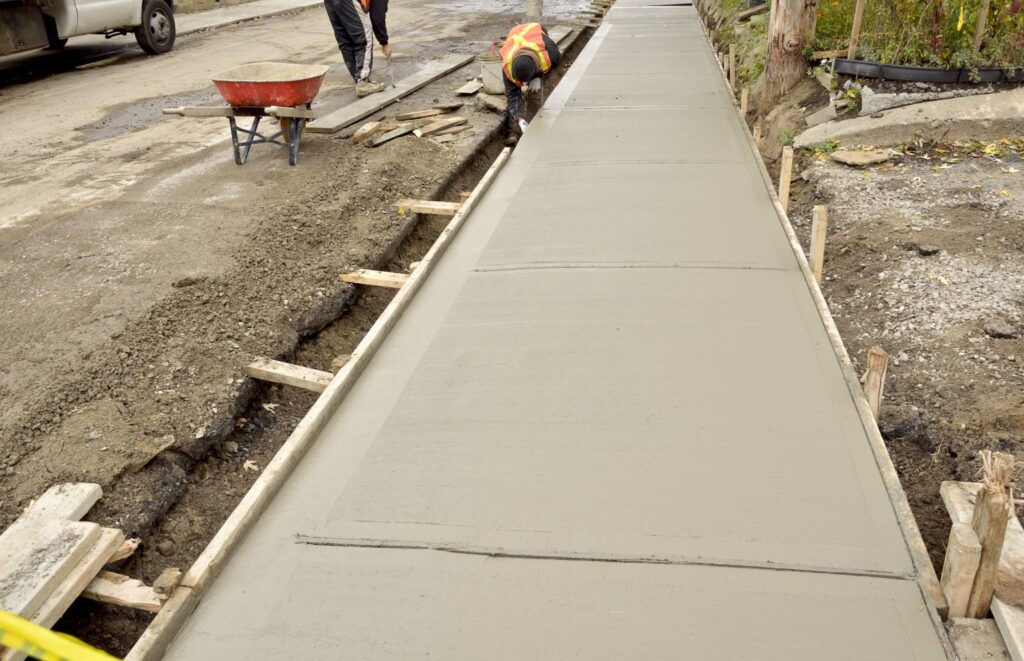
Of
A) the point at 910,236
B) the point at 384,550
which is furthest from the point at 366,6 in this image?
the point at 384,550

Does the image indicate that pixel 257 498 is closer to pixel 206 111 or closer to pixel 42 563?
pixel 42 563

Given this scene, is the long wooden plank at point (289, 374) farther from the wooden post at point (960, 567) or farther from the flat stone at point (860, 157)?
the flat stone at point (860, 157)

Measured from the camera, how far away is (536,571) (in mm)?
2375

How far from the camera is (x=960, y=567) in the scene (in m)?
2.12

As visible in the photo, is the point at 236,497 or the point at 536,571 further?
the point at 236,497

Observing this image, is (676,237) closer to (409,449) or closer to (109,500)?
(409,449)

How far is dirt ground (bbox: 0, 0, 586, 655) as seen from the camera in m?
3.17

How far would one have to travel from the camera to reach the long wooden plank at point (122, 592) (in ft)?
8.33

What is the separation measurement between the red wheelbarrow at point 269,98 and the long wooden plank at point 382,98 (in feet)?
2.05

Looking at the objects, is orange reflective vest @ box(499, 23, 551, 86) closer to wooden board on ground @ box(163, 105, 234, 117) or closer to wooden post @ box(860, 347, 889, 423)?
wooden board on ground @ box(163, 105, 234, 117)

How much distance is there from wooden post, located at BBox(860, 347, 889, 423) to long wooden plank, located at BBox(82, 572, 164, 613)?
277cm

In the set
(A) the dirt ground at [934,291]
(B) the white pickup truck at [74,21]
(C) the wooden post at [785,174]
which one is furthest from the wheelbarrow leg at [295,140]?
(B) the white pickup truck at [74,21]

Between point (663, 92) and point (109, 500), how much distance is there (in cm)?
712

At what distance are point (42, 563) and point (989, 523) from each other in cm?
298
